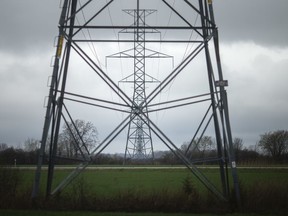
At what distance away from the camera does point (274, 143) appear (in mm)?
98062

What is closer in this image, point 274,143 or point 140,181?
point 140,181

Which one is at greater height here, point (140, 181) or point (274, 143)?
point (274, 143)

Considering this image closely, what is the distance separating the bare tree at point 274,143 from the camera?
3772 inches

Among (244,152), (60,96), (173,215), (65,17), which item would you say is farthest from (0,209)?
(244,152)

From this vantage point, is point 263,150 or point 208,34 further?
point 263,150

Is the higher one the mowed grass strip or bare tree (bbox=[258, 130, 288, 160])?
bare tree (bbox=[258, 130, 288, 160])

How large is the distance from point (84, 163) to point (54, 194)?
1547 mm

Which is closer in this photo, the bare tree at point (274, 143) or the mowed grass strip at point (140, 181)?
the mowed grass strip at point (140, 181)

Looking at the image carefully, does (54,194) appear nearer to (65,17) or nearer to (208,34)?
(65,17)

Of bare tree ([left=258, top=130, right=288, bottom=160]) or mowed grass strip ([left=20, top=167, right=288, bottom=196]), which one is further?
bare tree ([left=258, top=130, right=288, bottom=160])

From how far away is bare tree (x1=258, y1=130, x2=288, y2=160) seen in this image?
314ft

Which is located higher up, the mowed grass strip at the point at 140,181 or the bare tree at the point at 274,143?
the bare tree at the point at 274,143

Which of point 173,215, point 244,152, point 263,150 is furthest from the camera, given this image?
point 263,150

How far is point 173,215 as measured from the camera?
1094 centimetres
